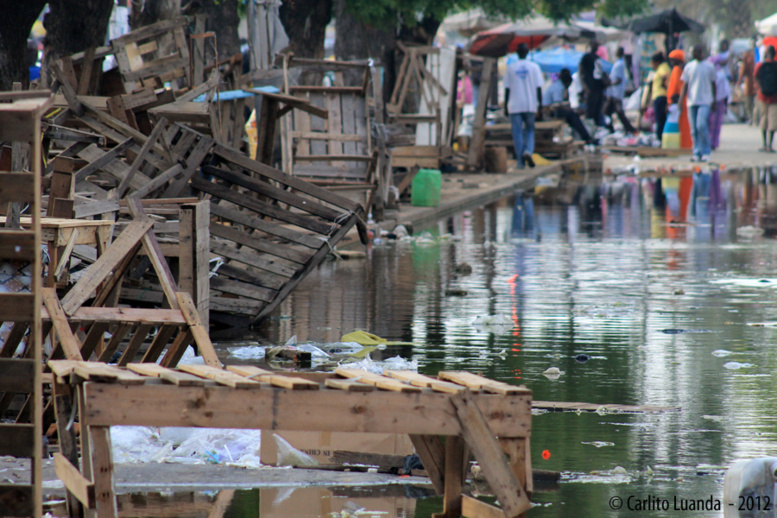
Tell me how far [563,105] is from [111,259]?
25.8m

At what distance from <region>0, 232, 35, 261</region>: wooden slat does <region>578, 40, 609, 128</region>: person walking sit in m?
29.8

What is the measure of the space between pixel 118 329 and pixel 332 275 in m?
6.04

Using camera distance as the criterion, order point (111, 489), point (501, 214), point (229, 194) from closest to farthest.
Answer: point (111, 489), point (229, 194), point (501, 214)

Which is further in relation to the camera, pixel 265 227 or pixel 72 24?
pixel 72 24

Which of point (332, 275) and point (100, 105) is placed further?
point (332, 275)

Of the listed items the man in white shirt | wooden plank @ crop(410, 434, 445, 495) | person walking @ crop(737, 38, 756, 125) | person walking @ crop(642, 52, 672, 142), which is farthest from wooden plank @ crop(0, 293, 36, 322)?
person walking @ crop(737, 38, 756, 125)

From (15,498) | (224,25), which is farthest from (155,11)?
(15,498)

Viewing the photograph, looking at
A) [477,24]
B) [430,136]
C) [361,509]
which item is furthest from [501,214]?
[477,24]

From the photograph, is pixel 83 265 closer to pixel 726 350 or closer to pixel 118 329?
pixel 118 329

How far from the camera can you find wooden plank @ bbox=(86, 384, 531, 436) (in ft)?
13.5

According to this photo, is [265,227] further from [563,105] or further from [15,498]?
[563,105]

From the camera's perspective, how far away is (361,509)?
4863mm

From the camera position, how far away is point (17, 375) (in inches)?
153

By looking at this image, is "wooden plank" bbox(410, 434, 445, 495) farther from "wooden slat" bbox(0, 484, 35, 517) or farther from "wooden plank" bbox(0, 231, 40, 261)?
"wooden plank" bbox(0, 231, 40, 261)
